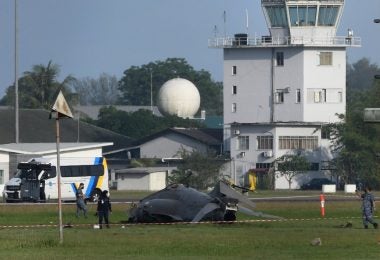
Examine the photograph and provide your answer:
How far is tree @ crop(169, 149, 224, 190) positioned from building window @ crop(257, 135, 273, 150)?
3951mm

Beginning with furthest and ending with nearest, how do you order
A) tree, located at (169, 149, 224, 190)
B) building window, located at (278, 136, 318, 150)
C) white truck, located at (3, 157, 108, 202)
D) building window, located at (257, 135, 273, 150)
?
building window, located at (257, 135, 273, 150)
building window, located at (278, 136, 318, 150)
tree, located at (169, 149, 224, 190)
white truck, located at (3, 157, 108, 202)

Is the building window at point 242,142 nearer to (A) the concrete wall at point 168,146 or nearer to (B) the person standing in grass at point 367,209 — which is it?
(A) the concrete wall at point 168,146

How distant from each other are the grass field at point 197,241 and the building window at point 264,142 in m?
64.3

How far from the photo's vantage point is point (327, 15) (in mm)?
118062

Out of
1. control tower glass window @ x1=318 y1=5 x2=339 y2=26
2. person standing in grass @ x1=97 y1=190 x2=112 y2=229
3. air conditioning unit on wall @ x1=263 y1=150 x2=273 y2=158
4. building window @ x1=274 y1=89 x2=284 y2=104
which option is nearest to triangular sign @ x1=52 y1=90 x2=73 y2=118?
person standing in grass @ x1=97 y1=190 x2=112 y2=229

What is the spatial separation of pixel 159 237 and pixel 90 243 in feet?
10.2

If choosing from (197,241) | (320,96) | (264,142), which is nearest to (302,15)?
(320,96)

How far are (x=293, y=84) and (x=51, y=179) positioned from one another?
4486 cm

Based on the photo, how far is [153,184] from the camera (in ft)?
365

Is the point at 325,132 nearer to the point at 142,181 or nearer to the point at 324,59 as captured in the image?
the point at 324,59

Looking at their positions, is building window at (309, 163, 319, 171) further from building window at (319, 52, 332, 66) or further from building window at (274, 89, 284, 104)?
building window at (319, 52, 332, 66)

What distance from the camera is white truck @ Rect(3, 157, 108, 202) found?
252ft

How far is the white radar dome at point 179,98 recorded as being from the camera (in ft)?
470

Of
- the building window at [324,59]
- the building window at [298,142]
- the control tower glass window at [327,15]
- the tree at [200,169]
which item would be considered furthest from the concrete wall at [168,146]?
the control tower glass window at [327,15]
